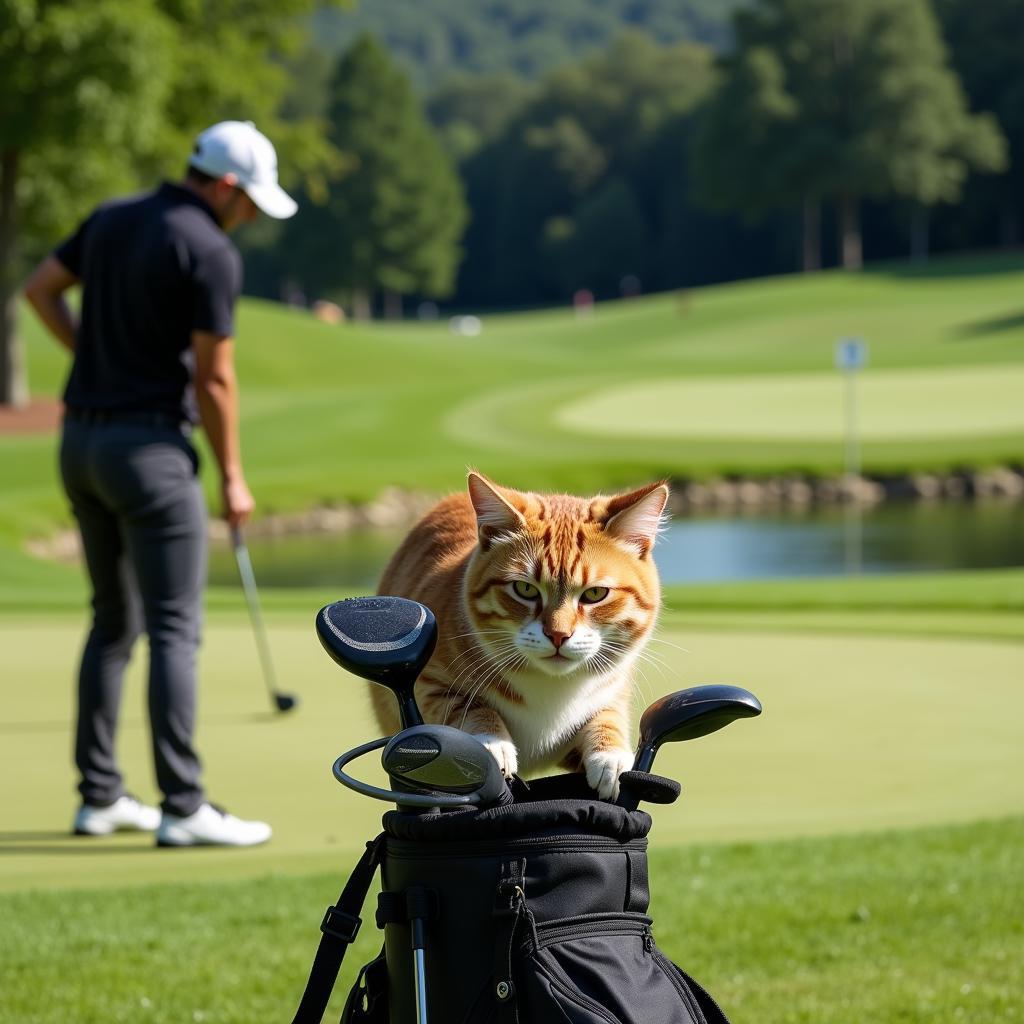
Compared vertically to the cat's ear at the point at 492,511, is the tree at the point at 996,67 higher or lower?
higher

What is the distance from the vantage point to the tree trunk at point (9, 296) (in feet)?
86.2

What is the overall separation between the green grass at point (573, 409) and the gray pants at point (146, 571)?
43.6 feet

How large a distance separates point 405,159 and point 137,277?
6761 centimetres

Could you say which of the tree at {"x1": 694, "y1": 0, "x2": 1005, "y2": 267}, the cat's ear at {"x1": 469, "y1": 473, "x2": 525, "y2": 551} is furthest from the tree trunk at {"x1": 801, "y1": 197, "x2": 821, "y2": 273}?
the cat's ear at {"x1": 469, "y1": 473, "x2": 525, "y2": 551}

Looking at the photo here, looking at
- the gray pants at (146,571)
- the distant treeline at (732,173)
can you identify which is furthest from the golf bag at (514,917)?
the distant treeline at (732,173)

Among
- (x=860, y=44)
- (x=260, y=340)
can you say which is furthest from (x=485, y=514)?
(x=860, y=44)

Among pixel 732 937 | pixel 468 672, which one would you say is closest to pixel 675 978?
pixel 468 672

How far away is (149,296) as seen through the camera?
5.11m

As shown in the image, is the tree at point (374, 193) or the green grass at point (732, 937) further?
the tree at point (374, 193)

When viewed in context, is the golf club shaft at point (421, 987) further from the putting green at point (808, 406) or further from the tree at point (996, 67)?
the tree at point (996, 67)

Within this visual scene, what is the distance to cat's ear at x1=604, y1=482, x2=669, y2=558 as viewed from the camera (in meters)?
2.74

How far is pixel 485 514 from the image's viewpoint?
109 inches

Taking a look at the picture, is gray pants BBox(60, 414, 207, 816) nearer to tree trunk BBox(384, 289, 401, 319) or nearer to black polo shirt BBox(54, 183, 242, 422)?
black polo shirt BBox(54, 183, 242, 422)

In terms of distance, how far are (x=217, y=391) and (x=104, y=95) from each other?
66.3 ft
